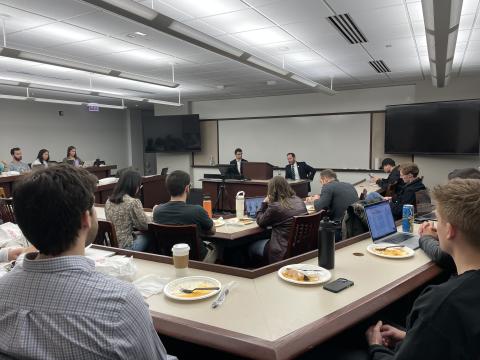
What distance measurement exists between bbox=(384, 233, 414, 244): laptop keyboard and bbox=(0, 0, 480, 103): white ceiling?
2012 mm

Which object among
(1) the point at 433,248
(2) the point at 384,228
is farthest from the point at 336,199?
(1) the point at 433,248

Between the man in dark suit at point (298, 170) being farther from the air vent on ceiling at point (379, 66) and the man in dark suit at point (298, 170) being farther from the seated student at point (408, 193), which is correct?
the seated student at point (408, 193)

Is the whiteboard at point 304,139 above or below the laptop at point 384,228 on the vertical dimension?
above

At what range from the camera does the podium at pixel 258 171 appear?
7.09m

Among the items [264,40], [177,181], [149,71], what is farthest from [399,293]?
[149,71]

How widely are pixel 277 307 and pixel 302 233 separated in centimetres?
150

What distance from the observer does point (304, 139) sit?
27.7ft

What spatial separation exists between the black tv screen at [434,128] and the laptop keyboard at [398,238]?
5.25 m

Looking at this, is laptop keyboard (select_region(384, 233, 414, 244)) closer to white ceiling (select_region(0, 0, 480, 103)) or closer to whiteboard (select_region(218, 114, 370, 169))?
white ceiling (select_region(0, 0, 480, 103))

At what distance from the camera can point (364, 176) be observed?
7785 millimetres

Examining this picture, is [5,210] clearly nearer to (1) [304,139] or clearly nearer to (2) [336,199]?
(2) [336,199]

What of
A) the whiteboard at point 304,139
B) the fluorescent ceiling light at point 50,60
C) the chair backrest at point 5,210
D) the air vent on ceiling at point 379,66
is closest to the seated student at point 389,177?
the air vent on ceiling at point 379,66

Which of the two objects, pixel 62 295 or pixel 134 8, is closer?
pixel 62 295

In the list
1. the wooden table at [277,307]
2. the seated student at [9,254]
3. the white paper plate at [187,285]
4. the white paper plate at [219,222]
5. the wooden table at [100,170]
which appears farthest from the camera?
the wooden table at [100,170]
